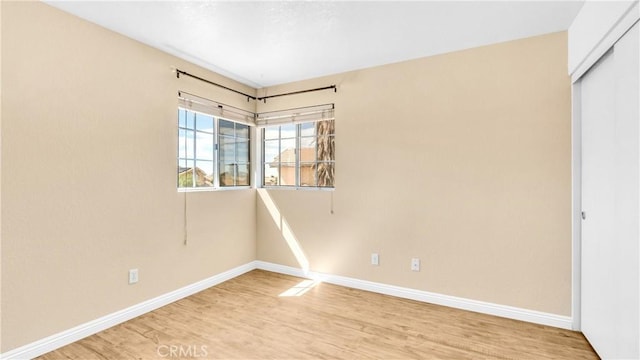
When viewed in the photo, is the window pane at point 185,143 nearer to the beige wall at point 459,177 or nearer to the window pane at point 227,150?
the window pane at point 227,150

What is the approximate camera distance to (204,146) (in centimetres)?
341

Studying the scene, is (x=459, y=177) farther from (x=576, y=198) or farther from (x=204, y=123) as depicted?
(x=204, y=123)


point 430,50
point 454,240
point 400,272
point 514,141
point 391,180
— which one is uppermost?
point 430,50

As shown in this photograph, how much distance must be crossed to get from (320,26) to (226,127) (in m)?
1.82

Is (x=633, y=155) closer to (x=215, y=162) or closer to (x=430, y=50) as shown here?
(x=430, y=50)

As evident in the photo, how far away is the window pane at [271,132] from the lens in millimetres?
4023

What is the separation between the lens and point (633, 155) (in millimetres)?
1565

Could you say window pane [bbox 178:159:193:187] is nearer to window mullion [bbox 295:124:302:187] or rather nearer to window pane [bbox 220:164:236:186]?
window pane [bbox 220:164:236:186]

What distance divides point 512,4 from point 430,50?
31.3 inches

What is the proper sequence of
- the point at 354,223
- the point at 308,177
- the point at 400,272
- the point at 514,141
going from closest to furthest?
the point at 514,141 → the point at 400,272 → the point at 354,223 → the point at 308,177

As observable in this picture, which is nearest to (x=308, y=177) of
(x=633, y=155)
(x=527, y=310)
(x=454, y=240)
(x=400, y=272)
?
(x=400, y=272)

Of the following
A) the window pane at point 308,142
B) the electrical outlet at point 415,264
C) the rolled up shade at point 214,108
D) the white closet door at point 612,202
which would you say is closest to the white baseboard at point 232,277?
the electrical outlet at point 415,264

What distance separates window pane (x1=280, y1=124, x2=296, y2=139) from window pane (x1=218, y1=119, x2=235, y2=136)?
24.4 inches

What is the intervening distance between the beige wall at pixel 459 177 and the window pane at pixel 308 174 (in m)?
0.23
